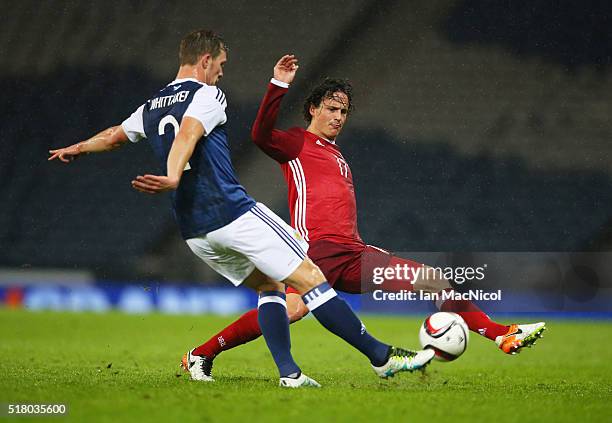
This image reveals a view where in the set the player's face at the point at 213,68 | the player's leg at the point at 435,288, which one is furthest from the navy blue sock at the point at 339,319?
the player's face at the point at 213,68

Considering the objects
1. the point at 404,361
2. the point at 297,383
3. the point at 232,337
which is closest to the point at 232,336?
the point at 232,337

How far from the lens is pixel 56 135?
13.8 metres

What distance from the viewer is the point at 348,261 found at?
17.4ft

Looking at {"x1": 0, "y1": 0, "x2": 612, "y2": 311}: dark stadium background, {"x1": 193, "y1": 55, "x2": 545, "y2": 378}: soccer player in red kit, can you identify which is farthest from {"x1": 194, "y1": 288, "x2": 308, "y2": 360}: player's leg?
{"x1": 0, "y1": 0, "x2": 612, "y2": 311}: dark stadium background

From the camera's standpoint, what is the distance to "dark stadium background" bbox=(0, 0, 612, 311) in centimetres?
1345

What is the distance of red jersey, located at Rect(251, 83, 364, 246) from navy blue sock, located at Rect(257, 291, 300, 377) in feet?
2.23

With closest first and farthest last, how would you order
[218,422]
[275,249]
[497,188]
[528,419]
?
[218,422] → [528,419] → [275,249] → [497,188]

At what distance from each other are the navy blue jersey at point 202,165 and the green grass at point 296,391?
90 centimetres

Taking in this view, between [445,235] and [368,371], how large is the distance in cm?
779

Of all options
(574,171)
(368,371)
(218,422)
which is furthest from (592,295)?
(218,422)

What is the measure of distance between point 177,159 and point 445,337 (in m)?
1.74

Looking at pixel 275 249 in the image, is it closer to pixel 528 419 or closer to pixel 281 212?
pixel 528 419

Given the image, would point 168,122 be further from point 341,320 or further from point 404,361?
point 404,361

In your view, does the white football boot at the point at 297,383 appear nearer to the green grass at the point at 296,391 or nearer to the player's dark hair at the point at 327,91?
the green grass at the point at 296,391
